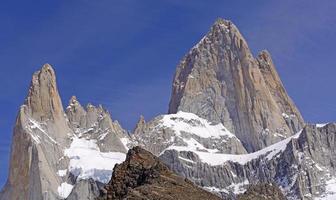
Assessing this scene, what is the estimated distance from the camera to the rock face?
5394cm

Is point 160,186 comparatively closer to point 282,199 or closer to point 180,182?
point 180,182

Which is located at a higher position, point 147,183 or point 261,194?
point 261,194

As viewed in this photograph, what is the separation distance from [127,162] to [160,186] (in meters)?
7.21

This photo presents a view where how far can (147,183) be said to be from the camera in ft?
187

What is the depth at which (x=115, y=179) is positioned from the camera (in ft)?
196

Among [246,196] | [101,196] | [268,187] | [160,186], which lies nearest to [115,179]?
[101,196]

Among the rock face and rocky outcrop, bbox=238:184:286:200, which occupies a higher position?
rocky outcrop, bbox=238:184:286:200

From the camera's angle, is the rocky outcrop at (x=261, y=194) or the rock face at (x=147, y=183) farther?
the rocky outcrop at (x=261, y=194)

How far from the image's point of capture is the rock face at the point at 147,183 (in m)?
53.9

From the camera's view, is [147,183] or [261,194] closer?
[147,183]

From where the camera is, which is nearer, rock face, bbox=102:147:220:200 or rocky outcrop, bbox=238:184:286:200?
rock face, bbox=102:147:220:200

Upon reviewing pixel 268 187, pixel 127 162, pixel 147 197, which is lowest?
pixel 147 197

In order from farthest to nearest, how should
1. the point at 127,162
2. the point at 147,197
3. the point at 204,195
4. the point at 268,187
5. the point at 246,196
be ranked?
Answer: the point at 268,187 → the point at 246,196 → the point at 127,162 → the point at 204,195 → the point at 147,197

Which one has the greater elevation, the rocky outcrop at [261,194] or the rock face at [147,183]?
the rocky outcrop at [261,194]
